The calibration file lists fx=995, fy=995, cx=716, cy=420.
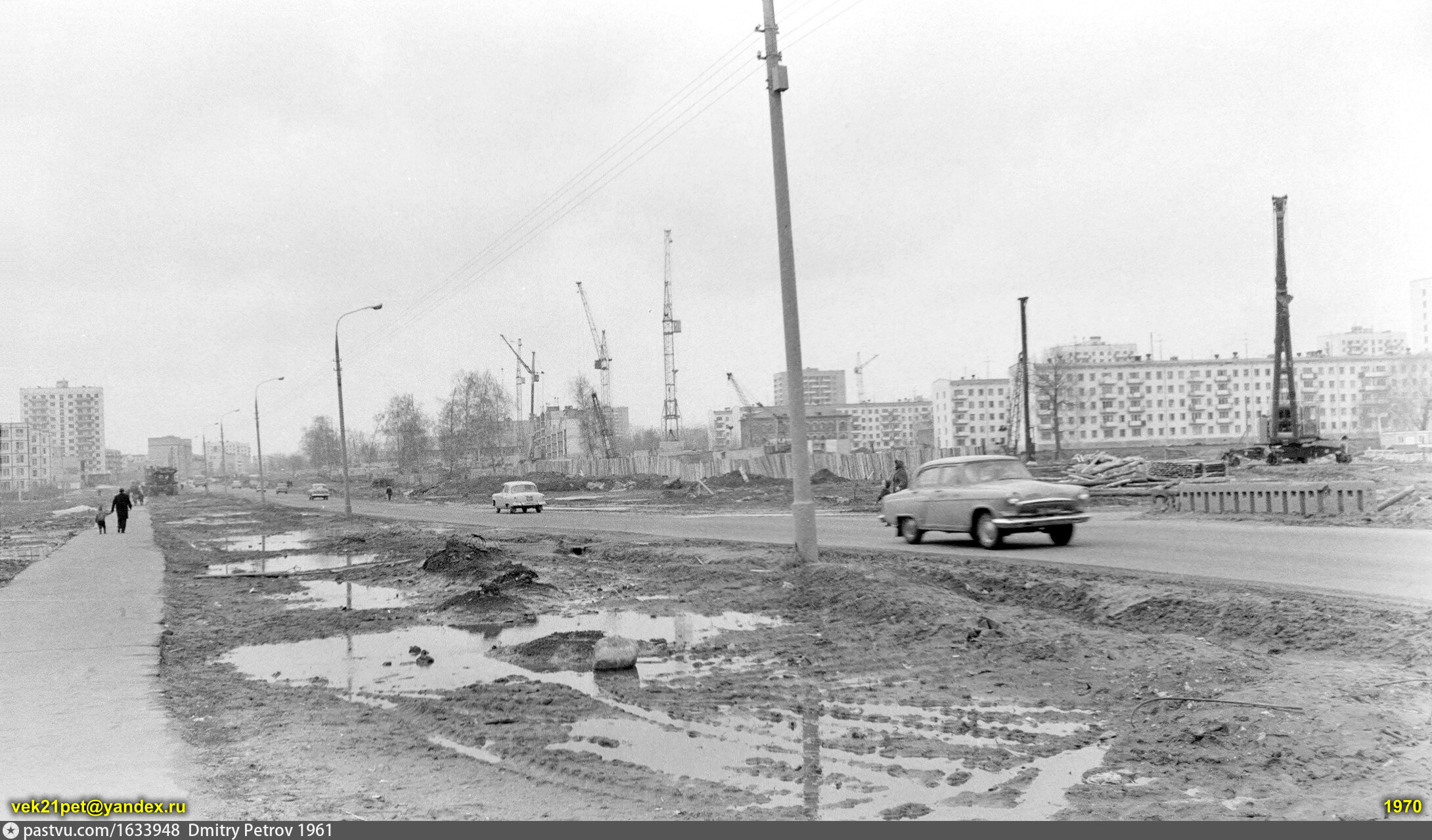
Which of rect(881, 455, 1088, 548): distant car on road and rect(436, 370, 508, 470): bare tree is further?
rect(436, 370, 508, 470): bare tree

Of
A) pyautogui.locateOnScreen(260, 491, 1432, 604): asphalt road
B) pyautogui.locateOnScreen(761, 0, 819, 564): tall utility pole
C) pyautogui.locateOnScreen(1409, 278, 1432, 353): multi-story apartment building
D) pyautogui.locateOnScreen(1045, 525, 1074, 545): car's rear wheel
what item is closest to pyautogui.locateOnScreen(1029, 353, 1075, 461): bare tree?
pyautogui.locateOnScreen(260, 491, 1432, 604): asphalt road

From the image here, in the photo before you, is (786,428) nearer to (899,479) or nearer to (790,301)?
(899,479)

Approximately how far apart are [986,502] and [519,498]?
31774 mm

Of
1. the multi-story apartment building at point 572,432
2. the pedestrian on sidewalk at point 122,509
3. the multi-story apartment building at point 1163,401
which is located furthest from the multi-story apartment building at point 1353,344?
the pedestrian on sidewalk at point 122,509

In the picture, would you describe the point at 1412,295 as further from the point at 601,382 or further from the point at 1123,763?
the point at 601,382

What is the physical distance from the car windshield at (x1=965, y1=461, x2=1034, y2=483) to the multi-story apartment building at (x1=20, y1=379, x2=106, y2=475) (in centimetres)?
17329

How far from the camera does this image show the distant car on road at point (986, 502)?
17.2 m

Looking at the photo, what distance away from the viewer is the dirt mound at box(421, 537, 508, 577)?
693 inches

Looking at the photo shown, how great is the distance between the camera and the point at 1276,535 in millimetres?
17500

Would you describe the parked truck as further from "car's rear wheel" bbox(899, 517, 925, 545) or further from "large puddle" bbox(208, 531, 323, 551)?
"car's rear wheel" bbox(899, 517, 925, 545)

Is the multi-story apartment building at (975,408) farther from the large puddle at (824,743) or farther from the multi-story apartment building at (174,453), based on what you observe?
the large puddle at (824,743)

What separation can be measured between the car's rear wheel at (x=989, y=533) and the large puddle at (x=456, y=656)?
7171 mm
